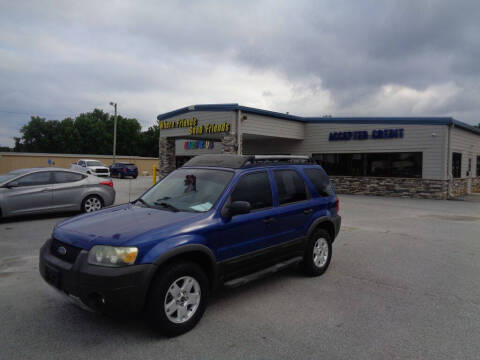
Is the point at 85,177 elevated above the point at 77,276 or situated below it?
above

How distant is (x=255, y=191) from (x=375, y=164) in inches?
696

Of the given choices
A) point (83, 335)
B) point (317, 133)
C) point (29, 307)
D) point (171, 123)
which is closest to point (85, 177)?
point (29, 307)

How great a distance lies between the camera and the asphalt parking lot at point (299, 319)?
10.9ft

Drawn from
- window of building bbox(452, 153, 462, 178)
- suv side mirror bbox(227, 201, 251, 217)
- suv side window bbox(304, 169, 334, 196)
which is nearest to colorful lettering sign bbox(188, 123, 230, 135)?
window of building bbox(452, 153, 462, 178)

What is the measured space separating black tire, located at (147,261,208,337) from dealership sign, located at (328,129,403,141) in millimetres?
18417

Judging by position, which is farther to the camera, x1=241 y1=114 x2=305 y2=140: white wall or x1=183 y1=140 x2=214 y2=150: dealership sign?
x1=183 y1=140 x2=214 y2=150: dealership sign

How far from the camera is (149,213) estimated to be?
4.08 metres

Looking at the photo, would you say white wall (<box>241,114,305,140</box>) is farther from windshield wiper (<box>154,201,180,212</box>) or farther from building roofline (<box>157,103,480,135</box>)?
windshield wiper (<box>154,201,180,212</box>)

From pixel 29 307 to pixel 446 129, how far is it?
766 inches

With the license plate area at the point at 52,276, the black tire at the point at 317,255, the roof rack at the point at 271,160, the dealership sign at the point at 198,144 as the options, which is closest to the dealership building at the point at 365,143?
the dealership sign at the point at 198,144

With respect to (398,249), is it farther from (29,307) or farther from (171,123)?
(171,123)

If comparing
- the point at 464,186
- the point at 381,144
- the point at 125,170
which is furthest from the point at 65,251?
the point at 125,170

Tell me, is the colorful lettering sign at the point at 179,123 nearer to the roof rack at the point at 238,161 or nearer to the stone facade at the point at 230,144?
the stone facade at the point at 230,144

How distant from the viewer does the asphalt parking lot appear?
3320 millimetres
